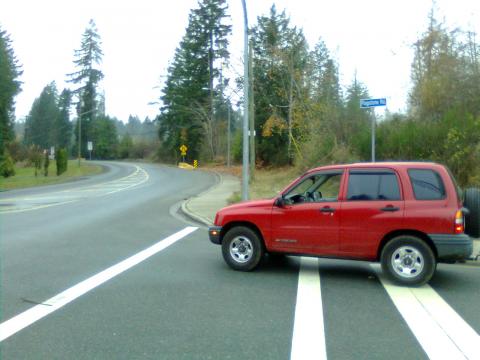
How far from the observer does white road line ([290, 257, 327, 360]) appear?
456 cm

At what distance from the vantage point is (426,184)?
6.94m

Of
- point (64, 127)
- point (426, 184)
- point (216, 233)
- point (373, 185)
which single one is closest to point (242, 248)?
point (216, 233)

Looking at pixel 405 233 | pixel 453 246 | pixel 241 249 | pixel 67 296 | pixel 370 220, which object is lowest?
pixel 67 296

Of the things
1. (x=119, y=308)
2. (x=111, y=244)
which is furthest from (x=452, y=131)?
(x=119, y=308)

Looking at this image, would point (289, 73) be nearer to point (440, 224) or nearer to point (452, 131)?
point (452, 131)

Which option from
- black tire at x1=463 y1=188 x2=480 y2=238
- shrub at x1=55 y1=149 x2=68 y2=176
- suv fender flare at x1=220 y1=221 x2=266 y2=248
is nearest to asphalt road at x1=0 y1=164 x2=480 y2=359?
suv fender flare at x1=220 y1=221 x2=266 y2=248

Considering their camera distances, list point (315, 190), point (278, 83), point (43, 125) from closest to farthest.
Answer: point (315, 190) < point (278, 83) < point (43, 125)

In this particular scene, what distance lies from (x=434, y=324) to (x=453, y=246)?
163 centimetres

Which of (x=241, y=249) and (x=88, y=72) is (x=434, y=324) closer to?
(x=241, y=249)

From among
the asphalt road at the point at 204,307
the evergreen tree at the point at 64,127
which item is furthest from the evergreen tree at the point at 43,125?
the asphalt road at the point at 204,307

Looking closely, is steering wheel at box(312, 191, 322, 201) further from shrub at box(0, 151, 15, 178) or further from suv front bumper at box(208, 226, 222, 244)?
shrub at box(0, 151, 15, 178)

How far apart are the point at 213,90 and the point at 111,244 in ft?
166

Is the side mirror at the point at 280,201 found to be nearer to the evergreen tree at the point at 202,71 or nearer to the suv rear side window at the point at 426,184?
the suv rear side window at the point at 426,184

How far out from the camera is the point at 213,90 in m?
59.9
